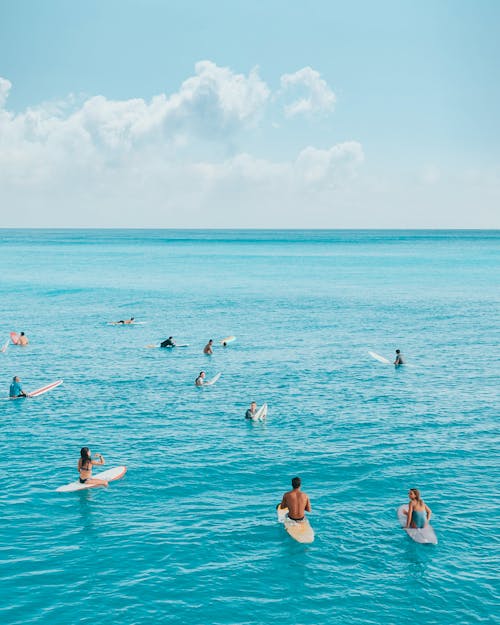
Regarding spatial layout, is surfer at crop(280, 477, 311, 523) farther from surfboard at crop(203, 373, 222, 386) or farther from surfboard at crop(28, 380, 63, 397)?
surfboard at crop(28, 380, 63, 397)

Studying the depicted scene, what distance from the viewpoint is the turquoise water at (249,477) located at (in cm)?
2041

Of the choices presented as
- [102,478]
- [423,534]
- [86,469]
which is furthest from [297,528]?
[86,469]

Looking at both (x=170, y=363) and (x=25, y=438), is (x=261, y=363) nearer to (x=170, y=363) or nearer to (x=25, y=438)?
(x=170, y=363)

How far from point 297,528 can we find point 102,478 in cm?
949

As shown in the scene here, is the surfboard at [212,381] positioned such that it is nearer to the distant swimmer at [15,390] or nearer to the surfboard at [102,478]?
the distant swimmer at [15,390]

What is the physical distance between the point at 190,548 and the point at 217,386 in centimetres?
2203

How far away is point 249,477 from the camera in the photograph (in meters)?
29.0

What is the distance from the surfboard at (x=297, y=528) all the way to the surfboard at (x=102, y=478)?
808 cm

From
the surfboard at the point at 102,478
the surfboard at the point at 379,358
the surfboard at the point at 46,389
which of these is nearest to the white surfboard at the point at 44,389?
the surfboard at the point at 46,389

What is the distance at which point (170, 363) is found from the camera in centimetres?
5206

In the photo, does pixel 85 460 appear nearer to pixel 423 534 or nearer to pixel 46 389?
pixel 423 534

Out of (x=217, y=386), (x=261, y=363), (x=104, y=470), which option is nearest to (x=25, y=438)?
(x=104, y=470)

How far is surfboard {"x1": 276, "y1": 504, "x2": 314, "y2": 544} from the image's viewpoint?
23.4 metres

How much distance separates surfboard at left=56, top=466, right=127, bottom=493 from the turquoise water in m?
0.35
